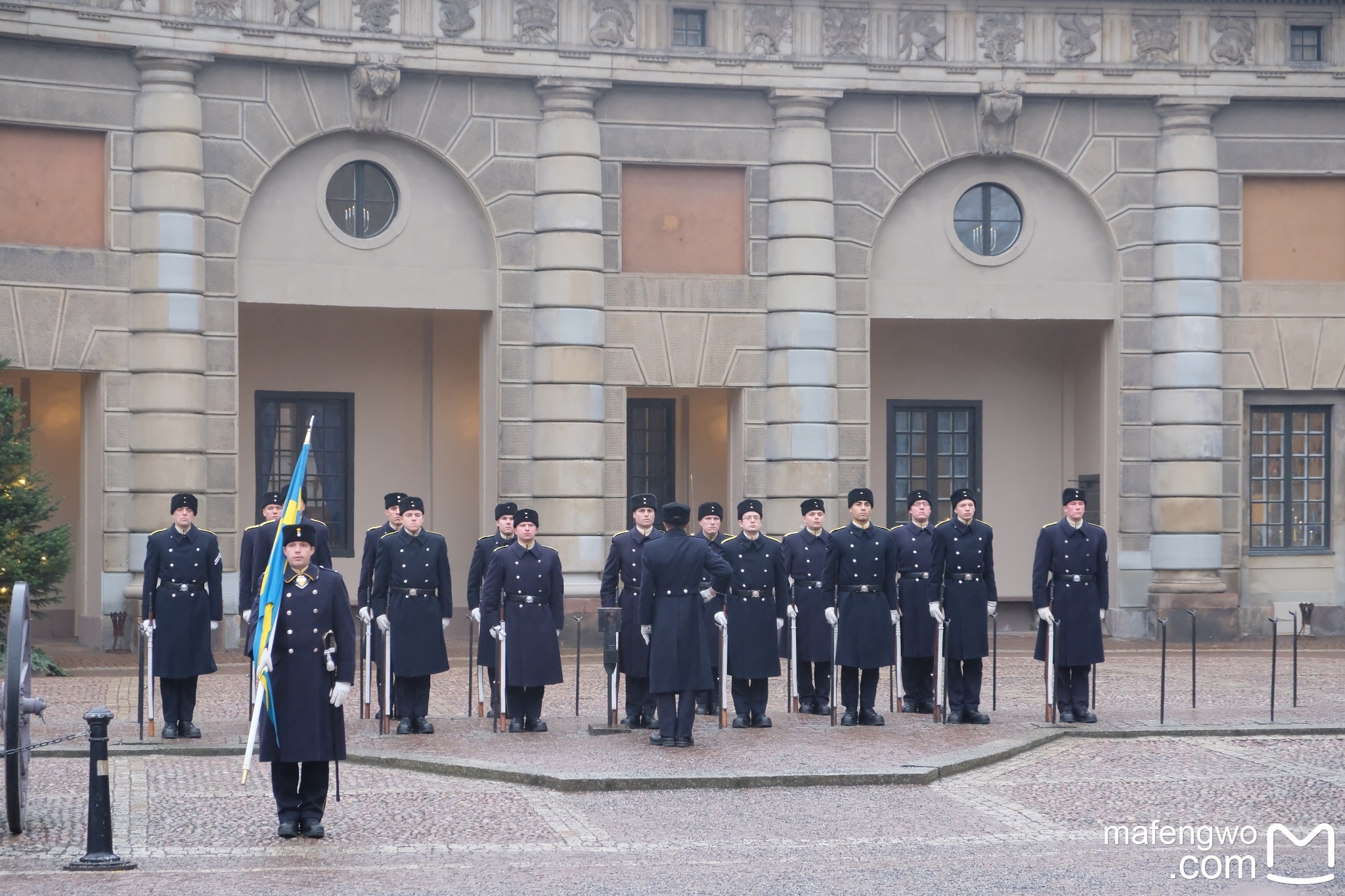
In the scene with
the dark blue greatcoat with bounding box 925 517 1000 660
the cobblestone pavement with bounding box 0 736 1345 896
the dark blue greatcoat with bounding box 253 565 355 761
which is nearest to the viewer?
the cobblestone pavement with bounding box 0 736 1345 896

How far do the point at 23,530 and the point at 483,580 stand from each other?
16.6 feet

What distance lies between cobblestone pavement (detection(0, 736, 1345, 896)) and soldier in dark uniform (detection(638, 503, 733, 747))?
5.56 feet

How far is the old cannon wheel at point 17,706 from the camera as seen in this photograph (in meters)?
9.52

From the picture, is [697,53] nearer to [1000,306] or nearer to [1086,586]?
[1000,306]

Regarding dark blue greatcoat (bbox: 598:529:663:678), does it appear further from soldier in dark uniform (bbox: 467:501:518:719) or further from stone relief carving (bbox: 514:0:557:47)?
stone relief carving (bbox: 514:0:557:47)

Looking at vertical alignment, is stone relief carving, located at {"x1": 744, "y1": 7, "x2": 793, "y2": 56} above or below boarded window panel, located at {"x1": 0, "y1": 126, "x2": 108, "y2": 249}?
above

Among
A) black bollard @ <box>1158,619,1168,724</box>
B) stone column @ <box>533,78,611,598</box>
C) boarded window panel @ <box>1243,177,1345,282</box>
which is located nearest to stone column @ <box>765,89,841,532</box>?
stone column @ <box>533,78,611,598</box>

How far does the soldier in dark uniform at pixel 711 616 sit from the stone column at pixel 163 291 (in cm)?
727

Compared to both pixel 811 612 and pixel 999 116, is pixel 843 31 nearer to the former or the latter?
pixel 999 116

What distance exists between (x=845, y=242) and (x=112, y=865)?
14213mm

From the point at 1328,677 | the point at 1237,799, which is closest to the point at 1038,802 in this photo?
the point at 1237,799

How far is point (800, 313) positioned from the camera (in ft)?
70.3

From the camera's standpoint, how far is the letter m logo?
9023mm

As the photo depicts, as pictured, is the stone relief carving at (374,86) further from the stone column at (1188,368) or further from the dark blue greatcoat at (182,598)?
the stone column at (1188,368)
